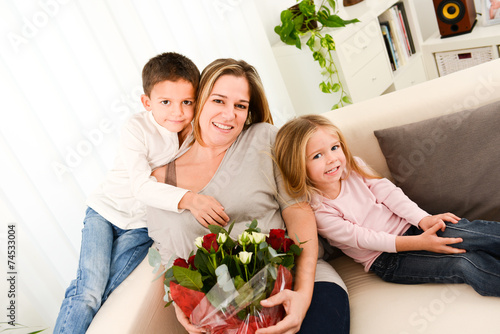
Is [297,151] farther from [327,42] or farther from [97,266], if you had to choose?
[327,42]

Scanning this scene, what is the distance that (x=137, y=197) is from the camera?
159cm

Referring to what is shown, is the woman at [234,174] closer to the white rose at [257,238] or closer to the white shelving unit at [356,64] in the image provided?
the white rose at [257,238]

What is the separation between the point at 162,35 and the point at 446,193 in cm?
161

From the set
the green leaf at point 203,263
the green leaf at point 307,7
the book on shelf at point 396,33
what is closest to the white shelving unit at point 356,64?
the book on shelf at point 396,33

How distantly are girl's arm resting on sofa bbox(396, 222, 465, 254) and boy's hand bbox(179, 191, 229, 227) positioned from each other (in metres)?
0.53

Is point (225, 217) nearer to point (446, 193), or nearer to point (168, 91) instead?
point (168, 91)

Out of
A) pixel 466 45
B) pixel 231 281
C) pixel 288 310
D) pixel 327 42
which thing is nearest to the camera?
pixel 231 281

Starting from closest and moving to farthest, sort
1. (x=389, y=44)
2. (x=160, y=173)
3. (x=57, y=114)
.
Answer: (x=160, y=173) → (x=57, y=114) → (x=389, y=44)

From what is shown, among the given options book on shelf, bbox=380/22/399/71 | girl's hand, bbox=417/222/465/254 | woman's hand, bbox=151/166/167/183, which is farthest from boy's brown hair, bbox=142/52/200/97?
book on shelf, bbox=380/22/399/71

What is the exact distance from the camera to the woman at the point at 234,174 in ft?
4.90

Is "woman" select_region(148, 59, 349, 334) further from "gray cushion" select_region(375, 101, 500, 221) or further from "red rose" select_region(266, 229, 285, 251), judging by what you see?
"gray cushion" select_region(375, 101, 500, 221)

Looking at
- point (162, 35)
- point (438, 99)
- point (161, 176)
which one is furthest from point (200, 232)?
point (162, 35)

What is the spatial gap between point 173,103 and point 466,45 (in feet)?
6.63

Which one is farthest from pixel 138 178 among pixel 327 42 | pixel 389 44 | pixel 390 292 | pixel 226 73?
pixel 389 44
